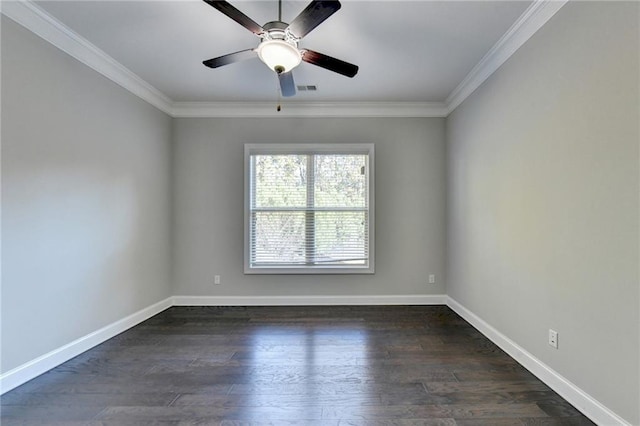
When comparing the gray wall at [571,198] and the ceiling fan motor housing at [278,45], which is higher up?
the ceiling fan motor housing at [278,45]

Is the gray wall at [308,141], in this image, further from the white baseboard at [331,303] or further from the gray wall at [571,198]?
the gray wall at [571,198]

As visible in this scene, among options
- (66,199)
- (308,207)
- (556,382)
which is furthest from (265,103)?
(556,382)

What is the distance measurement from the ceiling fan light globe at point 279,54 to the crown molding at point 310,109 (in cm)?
203

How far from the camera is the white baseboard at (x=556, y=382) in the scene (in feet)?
6.05

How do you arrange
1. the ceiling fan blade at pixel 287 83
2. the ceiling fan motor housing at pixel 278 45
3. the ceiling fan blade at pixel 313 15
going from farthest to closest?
the ceiling fan blade at pixel 287 83 → the ceiling fan motor housing at pixel 278 45 → the ceiling fan blade at pixel 313 15

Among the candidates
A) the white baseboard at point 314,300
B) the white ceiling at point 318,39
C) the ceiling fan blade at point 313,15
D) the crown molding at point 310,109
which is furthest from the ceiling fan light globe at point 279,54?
the white baseboard at point 314,300

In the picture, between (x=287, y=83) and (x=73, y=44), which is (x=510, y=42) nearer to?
(x=287, y=83)

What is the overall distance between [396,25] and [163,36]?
1912 mm

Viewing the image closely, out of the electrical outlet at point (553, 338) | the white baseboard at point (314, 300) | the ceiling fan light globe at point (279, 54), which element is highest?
the ceiling fan light globe at point (279, 54)

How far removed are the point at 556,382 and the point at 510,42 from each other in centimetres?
260

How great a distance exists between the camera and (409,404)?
2.10 meters

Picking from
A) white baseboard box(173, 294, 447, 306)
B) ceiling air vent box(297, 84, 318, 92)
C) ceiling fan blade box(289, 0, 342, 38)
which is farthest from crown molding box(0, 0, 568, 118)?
white baseboard box(173, 294, 447, 306)

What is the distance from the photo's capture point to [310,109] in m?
4.38

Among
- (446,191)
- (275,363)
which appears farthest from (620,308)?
(446,191)
